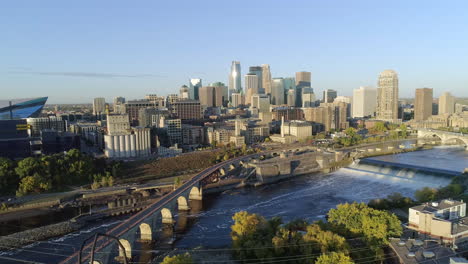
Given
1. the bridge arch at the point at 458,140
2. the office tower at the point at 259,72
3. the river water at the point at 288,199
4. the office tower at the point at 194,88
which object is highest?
the office tower at the point at 259,72

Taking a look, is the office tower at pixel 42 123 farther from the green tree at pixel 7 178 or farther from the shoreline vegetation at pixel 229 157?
the green tree at pixel 7 178

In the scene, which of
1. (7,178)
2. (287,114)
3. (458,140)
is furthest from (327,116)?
(7,178)

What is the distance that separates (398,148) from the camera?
36.3 m

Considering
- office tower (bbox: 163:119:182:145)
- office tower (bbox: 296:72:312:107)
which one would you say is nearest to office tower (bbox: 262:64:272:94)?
office tower (bbox: 296:72:312:107)

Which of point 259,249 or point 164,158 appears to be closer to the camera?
point 259,249

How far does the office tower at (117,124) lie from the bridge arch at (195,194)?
12044mm

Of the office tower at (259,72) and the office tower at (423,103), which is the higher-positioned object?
the office tower at (259,72)

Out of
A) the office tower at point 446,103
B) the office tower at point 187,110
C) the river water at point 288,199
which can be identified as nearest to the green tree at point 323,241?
the river water at point 288,199

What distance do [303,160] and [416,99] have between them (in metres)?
41.0

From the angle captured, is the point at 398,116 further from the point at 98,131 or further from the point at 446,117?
the point at 98,131

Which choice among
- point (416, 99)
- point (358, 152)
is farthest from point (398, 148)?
point (416, 99)

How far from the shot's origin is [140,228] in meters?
14.5

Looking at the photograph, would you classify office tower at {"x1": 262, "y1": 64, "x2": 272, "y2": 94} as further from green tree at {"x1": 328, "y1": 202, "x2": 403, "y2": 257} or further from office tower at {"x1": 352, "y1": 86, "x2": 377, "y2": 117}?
green tree at {"x1": 328, "y1": 202, "x2": 403, "y2": 257}

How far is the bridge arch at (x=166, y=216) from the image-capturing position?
16344 millimetres
